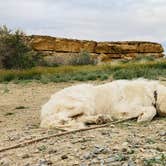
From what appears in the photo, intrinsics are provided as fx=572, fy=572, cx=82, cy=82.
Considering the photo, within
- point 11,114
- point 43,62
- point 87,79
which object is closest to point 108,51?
point 43,62

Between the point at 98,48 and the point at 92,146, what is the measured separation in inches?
1621

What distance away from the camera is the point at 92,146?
670 cm

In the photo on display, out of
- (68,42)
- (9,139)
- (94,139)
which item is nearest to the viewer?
(94,139)

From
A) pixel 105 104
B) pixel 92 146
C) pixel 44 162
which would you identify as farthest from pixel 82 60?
pixel 44 162

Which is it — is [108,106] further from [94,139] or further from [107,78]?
[107,78]

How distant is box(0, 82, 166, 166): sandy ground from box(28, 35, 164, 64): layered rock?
3497 cm

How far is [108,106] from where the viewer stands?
865cm

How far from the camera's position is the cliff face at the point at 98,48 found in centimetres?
4450

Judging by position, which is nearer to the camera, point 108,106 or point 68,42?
point 108,106

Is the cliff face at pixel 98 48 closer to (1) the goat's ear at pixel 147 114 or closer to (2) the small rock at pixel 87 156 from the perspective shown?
(1) the goat's ear at pixel 147 114

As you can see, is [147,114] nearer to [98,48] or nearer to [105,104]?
[105,104]

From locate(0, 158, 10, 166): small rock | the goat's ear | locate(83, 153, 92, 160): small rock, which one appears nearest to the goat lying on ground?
the goat's ear

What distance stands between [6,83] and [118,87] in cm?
1127

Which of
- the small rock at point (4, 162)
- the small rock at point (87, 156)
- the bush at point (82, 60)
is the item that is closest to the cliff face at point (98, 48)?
the bush at point (82, 60)
